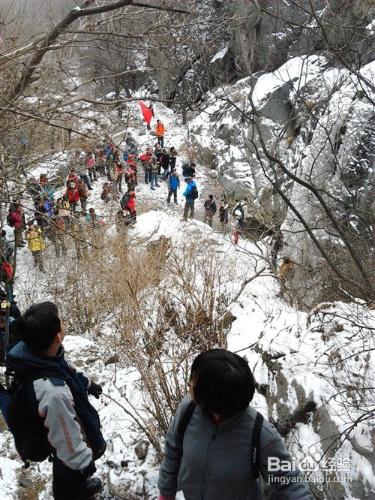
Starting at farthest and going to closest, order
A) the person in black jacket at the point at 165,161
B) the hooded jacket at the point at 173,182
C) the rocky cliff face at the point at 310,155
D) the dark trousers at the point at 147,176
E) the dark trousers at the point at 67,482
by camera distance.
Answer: the person in black jacket at the point at 165,161, the dark trousers at the point at 147,176, the hooded jacket at the point at 173,182, the rocky cliff face at the point at 310,155, the dark trousers at the point at 67,482

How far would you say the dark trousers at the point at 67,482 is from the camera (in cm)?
216

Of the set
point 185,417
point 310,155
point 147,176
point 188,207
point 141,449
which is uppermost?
point 147,176

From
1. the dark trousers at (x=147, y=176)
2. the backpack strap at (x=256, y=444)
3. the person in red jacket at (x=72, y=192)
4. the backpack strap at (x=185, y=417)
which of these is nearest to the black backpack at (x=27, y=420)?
the backpack strap at (x=185, y=417)

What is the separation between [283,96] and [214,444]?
18.0 metres

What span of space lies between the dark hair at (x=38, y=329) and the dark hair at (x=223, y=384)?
2.64 ft

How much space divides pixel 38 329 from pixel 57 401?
0.35 metres

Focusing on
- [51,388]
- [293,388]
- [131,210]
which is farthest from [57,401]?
[131,210]

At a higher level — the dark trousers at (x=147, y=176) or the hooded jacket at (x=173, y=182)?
the dark trousers at (x=147, y=176)

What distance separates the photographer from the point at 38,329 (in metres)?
1.95

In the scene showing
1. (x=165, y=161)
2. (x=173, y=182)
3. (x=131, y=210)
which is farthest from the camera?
(x=165, y=161)

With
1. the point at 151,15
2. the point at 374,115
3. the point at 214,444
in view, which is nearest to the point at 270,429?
the point at 214,444

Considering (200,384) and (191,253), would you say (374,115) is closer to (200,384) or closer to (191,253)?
(191,253)

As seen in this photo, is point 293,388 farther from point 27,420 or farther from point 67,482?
point 27,420

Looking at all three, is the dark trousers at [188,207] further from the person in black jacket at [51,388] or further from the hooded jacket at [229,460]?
the hooded jacket at [229,460]
